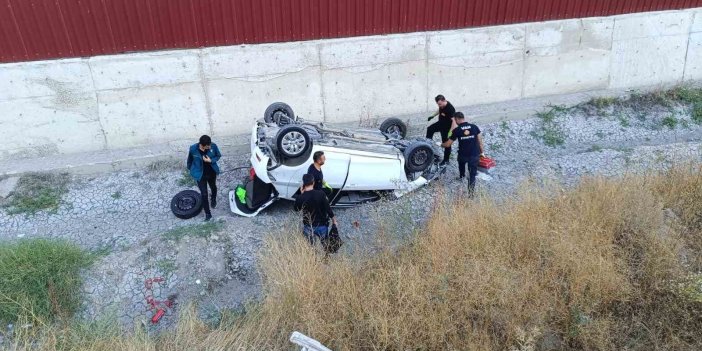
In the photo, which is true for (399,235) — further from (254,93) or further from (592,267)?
(254,93)

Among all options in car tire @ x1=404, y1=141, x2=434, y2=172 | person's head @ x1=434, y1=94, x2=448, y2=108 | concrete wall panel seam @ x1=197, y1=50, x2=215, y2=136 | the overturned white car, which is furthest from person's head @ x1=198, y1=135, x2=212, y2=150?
person's head @ x1=434, y1=94, x2=448, y2=108

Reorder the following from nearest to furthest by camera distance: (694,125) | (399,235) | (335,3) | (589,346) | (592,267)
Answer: (589,346) < (592,267) < (399,235) < (335,3) < (694,125)

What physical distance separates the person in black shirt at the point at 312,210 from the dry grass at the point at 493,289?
256 mm

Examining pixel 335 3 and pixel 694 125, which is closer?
pixel 335 3

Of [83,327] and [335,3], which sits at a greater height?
[335,3]

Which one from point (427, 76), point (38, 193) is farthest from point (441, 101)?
point (38, 193)

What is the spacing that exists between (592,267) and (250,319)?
383cm

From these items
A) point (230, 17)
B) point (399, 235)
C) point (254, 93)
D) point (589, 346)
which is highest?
point (230, 17)

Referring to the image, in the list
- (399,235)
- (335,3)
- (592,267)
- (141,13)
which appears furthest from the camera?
(335,3)

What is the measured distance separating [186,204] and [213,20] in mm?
3292

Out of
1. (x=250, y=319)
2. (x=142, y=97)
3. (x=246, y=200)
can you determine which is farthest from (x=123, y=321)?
(x=142, y=97)

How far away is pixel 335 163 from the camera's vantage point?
281 inches

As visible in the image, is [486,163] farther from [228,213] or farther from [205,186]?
[205,186]

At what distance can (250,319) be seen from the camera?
213 inches
